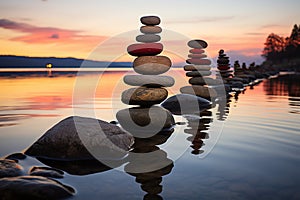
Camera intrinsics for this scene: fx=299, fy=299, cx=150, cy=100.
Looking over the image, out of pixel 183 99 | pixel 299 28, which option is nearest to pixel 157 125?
pixel 183 99

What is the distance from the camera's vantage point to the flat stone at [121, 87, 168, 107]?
1150 cm

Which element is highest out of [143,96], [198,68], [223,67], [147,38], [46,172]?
[147,38]

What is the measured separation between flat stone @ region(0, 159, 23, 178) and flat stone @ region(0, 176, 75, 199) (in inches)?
25.6

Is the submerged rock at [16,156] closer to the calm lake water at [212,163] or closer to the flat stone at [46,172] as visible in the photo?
the calm lake water at [212,163]

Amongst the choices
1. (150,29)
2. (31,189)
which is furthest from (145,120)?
(31,189)

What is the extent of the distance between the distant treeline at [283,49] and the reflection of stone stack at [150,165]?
110650mm

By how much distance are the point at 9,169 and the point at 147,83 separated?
6655 millimetres

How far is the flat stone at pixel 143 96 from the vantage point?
11.5 metres

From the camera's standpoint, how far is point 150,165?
6.73m

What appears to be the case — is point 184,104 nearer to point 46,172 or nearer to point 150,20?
point 150,20

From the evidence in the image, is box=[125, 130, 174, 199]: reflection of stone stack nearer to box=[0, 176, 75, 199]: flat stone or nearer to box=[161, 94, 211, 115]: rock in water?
box=[0, 176, 75, 199]: flat stone

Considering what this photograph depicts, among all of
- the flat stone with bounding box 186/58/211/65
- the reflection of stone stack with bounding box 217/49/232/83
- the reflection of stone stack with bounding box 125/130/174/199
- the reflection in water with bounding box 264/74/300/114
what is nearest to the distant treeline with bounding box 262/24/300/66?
the reflection in water with bounding box 264/74/300/114

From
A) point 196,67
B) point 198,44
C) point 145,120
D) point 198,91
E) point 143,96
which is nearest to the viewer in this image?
point 145,120

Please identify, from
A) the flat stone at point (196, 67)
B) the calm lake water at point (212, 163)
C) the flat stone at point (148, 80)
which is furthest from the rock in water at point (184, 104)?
the flat stone at point (148, 80)
